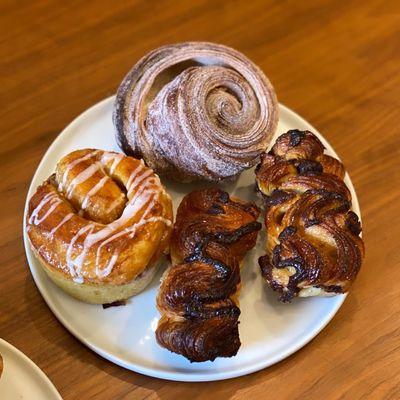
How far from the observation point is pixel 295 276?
118 cm

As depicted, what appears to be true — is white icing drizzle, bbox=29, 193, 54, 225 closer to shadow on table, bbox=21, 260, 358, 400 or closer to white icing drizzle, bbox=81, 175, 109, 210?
white icing drizzle, bbox=81, 175, 109, 210

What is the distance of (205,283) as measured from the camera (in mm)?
1157

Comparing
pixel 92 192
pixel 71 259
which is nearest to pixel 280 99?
pixel 92 192

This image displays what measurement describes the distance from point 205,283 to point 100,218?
0.87 ft

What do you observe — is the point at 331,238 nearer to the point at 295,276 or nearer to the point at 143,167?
the point at 295,276

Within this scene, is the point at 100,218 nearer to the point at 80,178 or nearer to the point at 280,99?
the point at 80,178

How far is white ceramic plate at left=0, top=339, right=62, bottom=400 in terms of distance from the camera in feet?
3.63

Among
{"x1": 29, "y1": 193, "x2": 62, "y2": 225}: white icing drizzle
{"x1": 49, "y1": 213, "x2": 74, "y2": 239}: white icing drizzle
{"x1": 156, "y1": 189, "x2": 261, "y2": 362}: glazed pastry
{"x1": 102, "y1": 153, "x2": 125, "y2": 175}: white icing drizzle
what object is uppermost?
{"x1": 29, "y1": 193, "x2": 62, "y2": 225}: white icing drizzle

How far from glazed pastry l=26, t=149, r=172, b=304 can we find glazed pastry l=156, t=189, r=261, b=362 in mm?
65

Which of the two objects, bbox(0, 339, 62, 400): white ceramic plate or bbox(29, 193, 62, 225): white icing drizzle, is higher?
bbox(29, 193, 62, 225): white icing drizzle

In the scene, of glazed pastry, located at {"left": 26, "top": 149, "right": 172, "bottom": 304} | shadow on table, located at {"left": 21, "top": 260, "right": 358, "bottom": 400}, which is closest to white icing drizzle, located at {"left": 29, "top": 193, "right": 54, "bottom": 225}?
glazed pastry, located at {"left": 26, "top": 149, "right": 172, "bottom": 304}

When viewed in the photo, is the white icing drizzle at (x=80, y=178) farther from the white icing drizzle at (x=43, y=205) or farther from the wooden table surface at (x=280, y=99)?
the wooden table surface at (x=280, y=99)

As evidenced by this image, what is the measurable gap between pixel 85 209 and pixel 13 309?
28 cm

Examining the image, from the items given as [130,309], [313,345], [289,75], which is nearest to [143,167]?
[130,309]
